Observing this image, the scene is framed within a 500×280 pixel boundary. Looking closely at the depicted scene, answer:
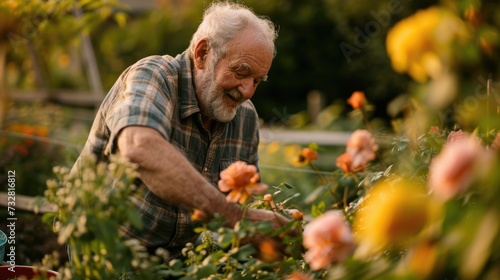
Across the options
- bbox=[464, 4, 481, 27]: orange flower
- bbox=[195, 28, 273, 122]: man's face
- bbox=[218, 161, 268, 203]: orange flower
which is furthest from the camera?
bbox=[195, 28, 273, 122]: man's face

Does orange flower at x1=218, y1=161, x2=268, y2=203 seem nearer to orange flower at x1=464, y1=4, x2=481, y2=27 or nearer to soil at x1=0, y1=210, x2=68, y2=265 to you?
orange flower at x1=464, y1=4, x2=481, y2=27

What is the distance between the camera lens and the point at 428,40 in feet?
3.57

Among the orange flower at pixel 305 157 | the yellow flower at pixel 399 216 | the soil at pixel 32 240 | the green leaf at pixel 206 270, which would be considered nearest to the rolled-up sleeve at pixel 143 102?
the orange flower at pixel 305 157

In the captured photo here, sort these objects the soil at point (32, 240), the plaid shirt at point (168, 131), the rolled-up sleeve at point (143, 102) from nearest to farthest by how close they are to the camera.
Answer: the rolled-up sleeve at point (143, 102) < the plaid shirt at point (168, 131) < the soil at point (32, 240)

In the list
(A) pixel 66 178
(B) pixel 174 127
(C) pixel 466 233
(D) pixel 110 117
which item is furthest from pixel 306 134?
(C) pixel 466 233

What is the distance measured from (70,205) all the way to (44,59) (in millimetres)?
8205

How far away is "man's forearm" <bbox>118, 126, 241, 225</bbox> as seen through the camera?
180cm

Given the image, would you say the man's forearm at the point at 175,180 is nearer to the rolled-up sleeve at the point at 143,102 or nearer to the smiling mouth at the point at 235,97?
the rolled-up sleeve at the point at 143,102

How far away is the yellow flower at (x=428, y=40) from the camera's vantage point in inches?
42.0

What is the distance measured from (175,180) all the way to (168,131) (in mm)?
255

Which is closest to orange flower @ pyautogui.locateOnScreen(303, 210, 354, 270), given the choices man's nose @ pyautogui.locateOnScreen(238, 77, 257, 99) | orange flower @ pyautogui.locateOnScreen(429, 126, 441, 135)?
orange flower @ pyautogui.locateOnScreen(429, 126, 441, 135)

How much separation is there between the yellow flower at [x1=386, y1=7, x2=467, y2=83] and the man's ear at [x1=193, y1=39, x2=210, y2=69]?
1.44m

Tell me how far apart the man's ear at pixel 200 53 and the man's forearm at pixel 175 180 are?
73 centimetres

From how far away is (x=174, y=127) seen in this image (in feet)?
8.16
